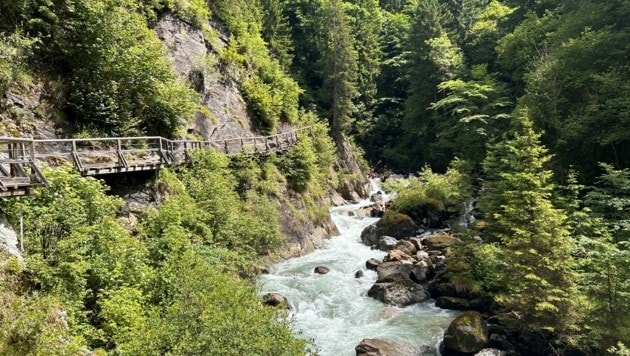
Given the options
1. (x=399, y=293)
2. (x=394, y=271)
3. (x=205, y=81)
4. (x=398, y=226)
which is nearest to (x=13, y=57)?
(x=205, y=81)

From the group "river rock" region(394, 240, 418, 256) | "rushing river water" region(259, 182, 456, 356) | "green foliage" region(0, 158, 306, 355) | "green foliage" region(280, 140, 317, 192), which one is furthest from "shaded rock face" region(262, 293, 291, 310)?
"green foliage" region(280, 140, 317, 192)

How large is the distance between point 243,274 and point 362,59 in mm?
38228

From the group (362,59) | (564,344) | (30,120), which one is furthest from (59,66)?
(362,59)

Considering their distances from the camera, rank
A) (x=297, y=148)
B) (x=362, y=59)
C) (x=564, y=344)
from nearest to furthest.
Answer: (x=564, y=344) → (x=297, y=148) → (x=362, y=59)

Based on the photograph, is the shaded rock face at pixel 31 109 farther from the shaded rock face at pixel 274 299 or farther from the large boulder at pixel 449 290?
the large boulder at pixel 449 290

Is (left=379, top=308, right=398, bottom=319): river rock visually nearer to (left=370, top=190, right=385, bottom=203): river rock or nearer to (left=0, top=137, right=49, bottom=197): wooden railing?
(left=0, top=137, right=49, bottom=197): wooden railing

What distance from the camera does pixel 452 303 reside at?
15.4 m

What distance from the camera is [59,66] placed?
1409 centimetres

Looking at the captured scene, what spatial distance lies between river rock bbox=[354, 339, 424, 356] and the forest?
2.00 meters

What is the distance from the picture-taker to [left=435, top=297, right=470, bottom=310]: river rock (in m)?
15.3

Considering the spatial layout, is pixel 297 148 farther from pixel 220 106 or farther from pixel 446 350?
pixel 446 350

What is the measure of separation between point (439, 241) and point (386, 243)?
299cm

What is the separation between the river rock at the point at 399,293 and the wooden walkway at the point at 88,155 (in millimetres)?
9949

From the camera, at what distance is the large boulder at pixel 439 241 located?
21359mm
